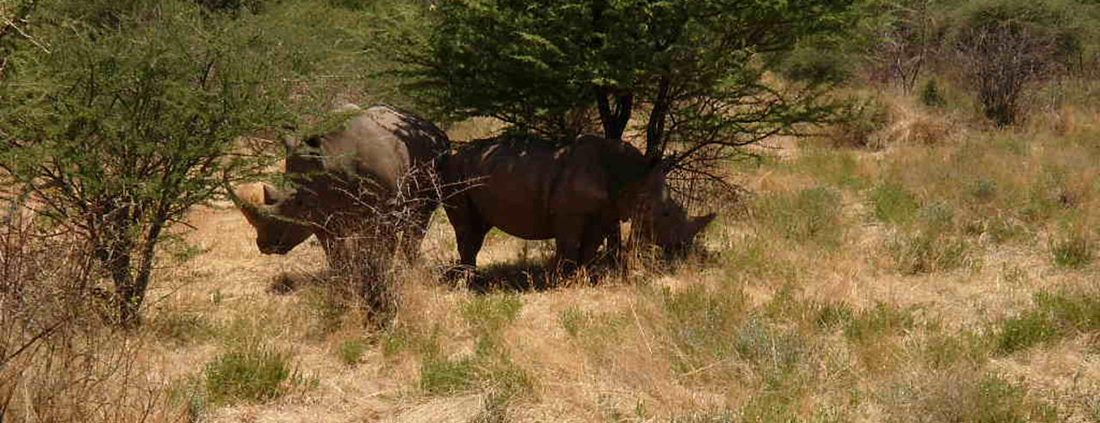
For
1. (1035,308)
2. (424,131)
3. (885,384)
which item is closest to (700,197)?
(424,131)

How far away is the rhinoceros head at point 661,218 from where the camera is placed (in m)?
8.11

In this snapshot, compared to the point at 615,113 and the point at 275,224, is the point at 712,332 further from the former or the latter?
the point at 275,224

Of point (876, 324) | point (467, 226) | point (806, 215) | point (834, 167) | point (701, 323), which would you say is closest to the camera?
point (876, 324)

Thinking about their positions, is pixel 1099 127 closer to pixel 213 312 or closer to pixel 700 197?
pixel 700 197

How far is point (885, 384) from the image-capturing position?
5441 mm

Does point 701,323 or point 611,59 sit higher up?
point 611,59

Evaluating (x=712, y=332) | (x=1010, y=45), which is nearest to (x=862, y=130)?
(x=1010, y=45)

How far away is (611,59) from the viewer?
8258mm

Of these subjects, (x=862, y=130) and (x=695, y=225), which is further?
(x=862, y=130)

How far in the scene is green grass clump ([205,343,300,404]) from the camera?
17.9 ft

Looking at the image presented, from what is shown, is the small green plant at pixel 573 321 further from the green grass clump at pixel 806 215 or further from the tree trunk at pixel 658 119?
the green grass clump at pixel 806 215

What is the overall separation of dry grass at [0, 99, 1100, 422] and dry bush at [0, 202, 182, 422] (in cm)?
9

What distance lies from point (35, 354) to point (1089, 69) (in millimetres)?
21642

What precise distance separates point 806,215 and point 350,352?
588 cm
